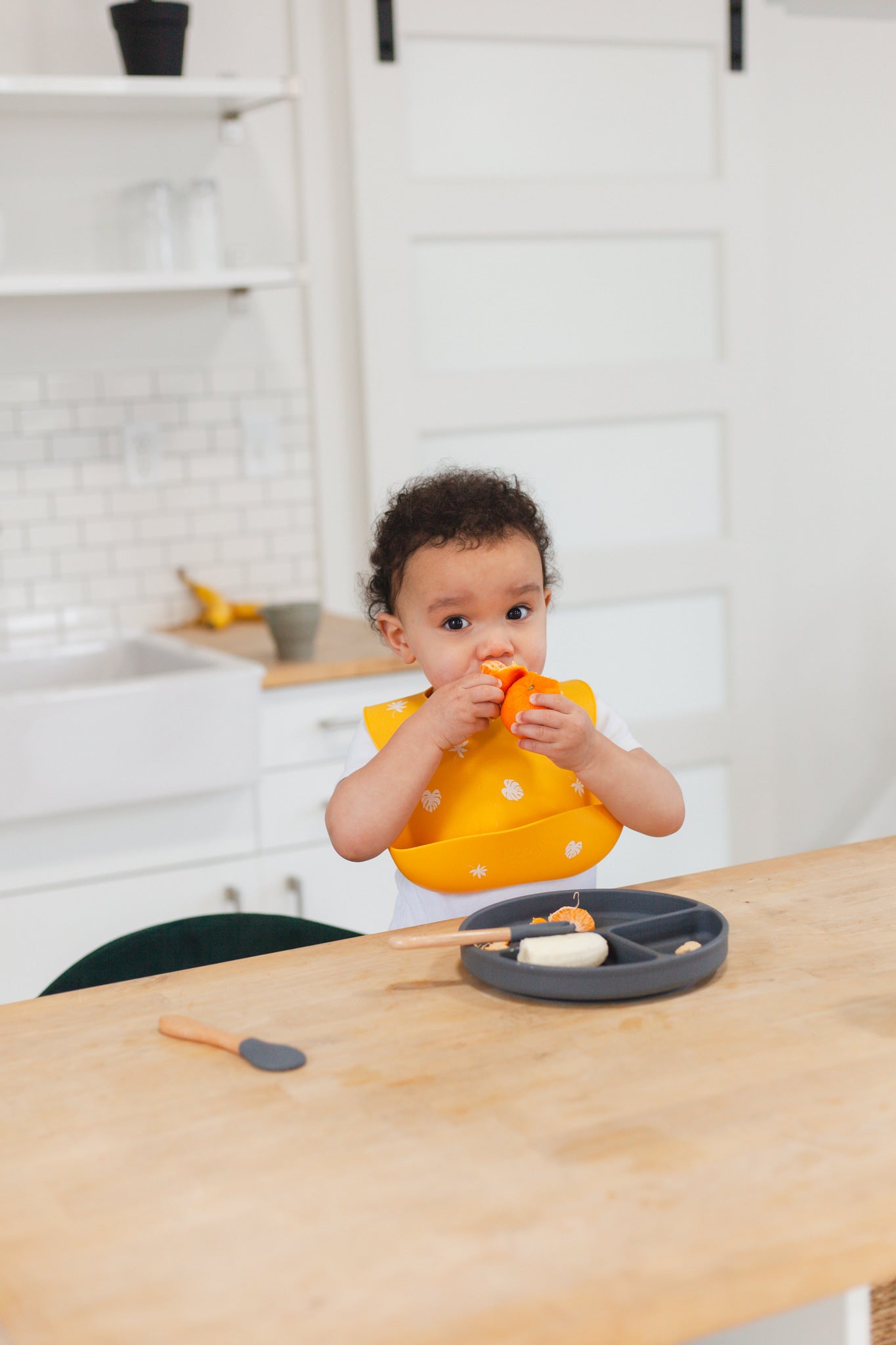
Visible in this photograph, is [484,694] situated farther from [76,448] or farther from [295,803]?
[76,448]

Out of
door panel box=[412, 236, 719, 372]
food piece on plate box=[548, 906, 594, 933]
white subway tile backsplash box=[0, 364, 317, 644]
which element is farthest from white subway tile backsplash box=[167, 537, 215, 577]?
food piece on plate box=[548, 906, 594, 933]

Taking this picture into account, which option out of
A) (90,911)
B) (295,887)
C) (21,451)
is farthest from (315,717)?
(21,451)

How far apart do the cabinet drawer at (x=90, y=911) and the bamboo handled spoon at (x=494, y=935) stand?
4.11ft

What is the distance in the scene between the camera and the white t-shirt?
1474 mm

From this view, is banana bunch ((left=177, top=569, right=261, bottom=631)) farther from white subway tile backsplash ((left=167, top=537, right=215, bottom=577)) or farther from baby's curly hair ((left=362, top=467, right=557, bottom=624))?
baby's curly hair ((left=362, top=467, right=557, bottom=624))

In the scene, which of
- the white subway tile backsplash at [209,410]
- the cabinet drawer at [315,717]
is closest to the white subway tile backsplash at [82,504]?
the white subway tile backsplash at [209,410]

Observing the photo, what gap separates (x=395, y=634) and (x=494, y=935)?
54cm

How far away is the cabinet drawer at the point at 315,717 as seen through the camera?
8.42ft

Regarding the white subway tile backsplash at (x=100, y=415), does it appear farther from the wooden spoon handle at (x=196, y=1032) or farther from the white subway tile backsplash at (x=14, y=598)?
the wooden spoon handle at (x=196, y=1032)

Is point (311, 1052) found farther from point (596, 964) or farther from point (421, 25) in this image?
point (421, 25)

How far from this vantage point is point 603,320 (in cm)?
341

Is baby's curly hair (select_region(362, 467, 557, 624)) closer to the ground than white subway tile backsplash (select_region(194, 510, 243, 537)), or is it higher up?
higher up

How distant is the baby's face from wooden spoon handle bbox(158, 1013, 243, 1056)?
0.51 metres

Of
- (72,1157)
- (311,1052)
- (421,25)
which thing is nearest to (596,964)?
(311,1052)
